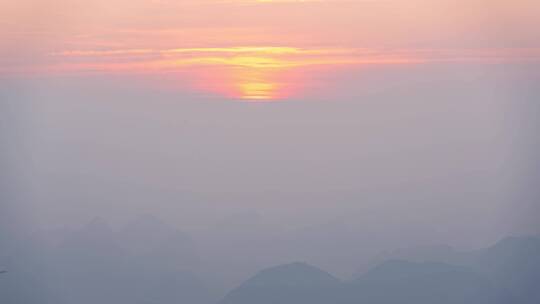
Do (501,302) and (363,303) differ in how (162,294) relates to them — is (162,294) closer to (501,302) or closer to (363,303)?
(363,303)

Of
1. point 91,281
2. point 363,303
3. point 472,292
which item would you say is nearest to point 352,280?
point 363,303

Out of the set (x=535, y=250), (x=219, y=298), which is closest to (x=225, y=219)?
(x=219, y=298)

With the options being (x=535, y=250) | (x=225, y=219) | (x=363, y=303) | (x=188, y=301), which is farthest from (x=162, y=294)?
(x=535, y=250)

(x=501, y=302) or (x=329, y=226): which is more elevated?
(x=329, y=226)

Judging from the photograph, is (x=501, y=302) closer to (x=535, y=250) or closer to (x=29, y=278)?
(x=535, y=250)

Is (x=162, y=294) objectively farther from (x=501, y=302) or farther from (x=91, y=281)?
(x=501, y=302)

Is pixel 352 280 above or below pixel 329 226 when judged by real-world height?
below

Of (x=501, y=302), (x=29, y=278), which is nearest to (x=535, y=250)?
(x=501, y=302)
